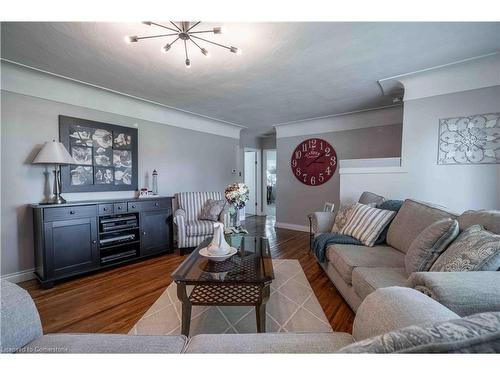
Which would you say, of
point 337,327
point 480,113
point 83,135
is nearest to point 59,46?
point 83,135

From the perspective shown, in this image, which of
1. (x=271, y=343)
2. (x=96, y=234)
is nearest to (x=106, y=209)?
(x=96, y=234)

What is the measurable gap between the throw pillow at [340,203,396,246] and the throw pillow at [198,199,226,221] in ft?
6.36

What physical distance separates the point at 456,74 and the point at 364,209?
192 cm

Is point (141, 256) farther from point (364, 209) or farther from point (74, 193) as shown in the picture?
point (364, 209)

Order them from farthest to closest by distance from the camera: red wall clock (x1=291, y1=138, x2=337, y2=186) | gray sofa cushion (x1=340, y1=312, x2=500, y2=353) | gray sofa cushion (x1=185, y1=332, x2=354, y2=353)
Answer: red wall clock (x1=291, y1=138, x2=337, y2=186), gray sofa cushion (x1=185, y1=332, x2=354, y2=353), gray sofa cushion (x1=340, y1=312, x2=500, y2=353)

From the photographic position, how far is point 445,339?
412 mm

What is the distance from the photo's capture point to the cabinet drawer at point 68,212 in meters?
2.21

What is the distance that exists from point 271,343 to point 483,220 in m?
1.60

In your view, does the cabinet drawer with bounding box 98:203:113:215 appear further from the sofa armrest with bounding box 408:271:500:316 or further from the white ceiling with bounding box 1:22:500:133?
the sofa armrest with bounding box 408:271:500:316

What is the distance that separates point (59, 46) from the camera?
1.91m

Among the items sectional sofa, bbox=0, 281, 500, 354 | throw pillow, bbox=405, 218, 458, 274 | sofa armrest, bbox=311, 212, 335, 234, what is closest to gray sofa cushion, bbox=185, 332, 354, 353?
sectional sofa, bbox=0, 281, 500, 354

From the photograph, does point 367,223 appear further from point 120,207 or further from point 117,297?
point 120,207

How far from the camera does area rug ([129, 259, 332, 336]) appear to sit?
5.16ft
